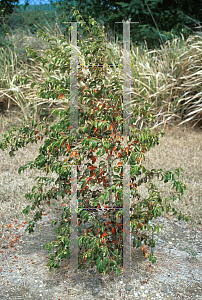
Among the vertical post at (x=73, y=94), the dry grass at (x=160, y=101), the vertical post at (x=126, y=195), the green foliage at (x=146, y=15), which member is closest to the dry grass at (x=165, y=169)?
the dry grass at (x=160, y=101)

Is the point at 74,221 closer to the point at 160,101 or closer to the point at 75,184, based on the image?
the point at 75,184

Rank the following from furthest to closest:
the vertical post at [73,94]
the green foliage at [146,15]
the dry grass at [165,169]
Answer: the green foliage at [146,15]
the dry grass at [165,169]
the vertical post at [73,94]

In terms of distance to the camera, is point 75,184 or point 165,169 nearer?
point 75,184

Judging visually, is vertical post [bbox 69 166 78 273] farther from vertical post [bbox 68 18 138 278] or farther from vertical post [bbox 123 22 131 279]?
vertical post [bbox 123 22 131 279]

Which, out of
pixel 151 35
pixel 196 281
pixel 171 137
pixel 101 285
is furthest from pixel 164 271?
pixel 151 35

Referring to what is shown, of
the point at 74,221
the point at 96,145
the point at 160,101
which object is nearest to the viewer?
the point at 96,145

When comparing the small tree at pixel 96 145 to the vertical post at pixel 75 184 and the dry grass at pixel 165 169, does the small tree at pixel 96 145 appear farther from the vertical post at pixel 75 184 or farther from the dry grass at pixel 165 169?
the dry grass at pixel 165 169

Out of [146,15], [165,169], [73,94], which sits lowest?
[165,169]

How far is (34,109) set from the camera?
714cm

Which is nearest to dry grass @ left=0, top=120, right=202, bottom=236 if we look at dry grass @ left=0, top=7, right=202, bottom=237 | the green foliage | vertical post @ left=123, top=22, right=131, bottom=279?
dry grass @ left=0, top=7, right=202, bottom=237

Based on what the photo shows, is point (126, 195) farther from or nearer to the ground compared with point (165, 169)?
farther from the ground

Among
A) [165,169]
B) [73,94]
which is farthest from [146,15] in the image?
[73,94]

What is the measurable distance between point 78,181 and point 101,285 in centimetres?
80

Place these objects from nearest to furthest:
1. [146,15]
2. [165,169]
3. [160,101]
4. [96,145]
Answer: [96,145] < [165,169] < [160,101] < [146,15]
